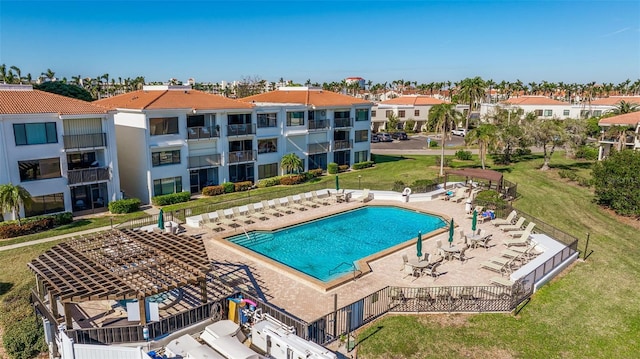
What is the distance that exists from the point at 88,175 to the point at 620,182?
1461 inches

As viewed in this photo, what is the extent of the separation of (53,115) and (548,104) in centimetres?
8106

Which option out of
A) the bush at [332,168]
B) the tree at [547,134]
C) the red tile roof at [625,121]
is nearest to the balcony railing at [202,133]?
the bush at [332,168]

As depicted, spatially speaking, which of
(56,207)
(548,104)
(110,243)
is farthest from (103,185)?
(548,104)

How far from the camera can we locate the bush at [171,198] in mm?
33906

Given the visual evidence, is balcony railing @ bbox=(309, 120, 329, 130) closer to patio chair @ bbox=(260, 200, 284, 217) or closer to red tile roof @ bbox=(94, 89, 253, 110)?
red tile roof @ bbox=(94, 89, 253, 110)

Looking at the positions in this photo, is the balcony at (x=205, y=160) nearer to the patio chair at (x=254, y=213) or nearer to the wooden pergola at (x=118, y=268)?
the patio chair at (x=254, y=213)

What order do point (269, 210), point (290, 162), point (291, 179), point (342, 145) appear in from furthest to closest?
point (342, 145) → point (290, 162) → point (291, 179) → point (269, 210)

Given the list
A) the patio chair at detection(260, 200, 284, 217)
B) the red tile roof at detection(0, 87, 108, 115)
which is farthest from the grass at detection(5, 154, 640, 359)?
the patio chair at detection(260, 200, 284, 217)

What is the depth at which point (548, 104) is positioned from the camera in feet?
274

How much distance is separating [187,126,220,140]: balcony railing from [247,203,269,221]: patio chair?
888 cm

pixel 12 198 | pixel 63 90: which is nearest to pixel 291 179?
pixel 12 198

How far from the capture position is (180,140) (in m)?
36.1

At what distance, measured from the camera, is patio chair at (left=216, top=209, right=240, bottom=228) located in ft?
93.6

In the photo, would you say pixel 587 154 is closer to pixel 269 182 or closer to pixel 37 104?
pixel 269 182
